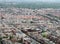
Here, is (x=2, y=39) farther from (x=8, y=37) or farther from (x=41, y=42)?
(x=41, y=42)

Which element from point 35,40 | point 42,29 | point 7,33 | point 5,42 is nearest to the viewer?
point 5,42

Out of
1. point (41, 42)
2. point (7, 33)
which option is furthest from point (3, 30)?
point (41, 42)

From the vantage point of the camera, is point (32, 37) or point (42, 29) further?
point (42, 29)

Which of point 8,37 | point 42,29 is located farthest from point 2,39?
point 42,29

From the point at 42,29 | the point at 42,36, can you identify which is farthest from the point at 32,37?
the point at 42,29

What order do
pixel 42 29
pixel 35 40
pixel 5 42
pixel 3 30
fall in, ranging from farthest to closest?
pixel 42 29
pixel 3 30
pixel 35 40
pixel 5 42

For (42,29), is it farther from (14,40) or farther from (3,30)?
(14,40)

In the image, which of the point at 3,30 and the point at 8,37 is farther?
the point at 3,30

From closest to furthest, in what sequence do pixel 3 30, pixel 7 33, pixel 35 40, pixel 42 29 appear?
1. pixel 35 40
2. pixel 7 33
3. pixel 3 30
4. pixel 42 29
